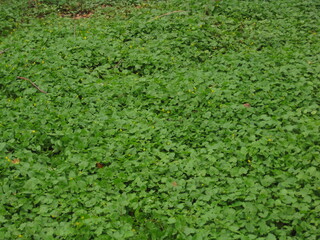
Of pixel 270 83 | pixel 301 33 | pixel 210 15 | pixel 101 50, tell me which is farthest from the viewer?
pixel 210 15

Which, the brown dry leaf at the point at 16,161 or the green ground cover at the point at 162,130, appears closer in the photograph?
the green ground cover at the point at 162,130

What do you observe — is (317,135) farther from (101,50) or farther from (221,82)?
(101,50)

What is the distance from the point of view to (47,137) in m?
4.90

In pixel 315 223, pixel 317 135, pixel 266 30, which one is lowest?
pixel 315 223

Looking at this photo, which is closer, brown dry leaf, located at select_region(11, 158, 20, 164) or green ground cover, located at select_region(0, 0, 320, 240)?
green ground cover, located at select_region(0, 0, 320, 240)

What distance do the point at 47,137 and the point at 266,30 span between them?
21.0 feet

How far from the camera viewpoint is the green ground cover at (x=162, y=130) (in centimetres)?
365

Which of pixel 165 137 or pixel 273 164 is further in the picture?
pixel 165 137

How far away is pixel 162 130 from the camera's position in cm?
503

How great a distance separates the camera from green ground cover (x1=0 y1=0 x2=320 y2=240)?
3.65 m

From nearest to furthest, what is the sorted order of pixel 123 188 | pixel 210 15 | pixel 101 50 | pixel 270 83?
1. pixel 123 188
2. pixel 270 83
3. pixel 101 50
4. pixel 210 15

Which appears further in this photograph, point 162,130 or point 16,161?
point 162,130

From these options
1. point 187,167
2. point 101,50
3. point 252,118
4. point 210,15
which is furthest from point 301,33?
point 187,167

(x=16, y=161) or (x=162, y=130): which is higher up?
→ (x=16, y=161)
